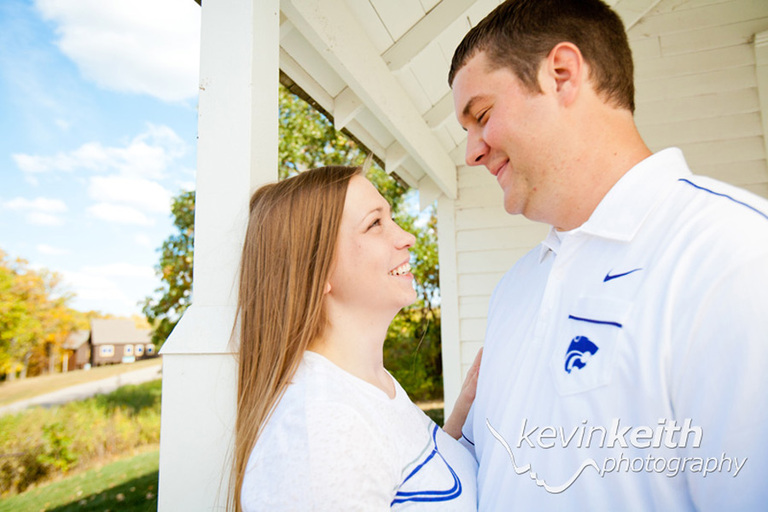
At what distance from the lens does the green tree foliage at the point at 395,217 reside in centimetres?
905

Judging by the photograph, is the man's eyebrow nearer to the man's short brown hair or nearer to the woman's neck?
the man's short brown hair

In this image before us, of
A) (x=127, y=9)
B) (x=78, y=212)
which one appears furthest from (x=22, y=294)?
(x=78, y=212)

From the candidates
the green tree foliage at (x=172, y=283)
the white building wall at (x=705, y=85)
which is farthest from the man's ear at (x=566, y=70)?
the green tree foliage at (x=172, y=283)

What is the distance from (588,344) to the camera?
961mm

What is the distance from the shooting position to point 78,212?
30.9m

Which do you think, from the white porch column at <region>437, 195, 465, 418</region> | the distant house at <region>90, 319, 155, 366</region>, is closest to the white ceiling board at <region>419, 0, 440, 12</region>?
the white porch column at <region>437, 195, 465, 418</region>

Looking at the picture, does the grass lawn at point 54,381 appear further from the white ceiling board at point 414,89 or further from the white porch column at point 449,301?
the white ceiling board at point 414,89

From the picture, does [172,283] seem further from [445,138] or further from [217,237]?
[217,237]

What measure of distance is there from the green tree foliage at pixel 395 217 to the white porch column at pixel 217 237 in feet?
24.1

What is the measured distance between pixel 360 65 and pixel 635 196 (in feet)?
4.72

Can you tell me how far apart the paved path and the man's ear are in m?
11.7

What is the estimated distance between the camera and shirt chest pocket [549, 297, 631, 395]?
910mm

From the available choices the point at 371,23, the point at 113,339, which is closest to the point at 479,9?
the point at 371,23

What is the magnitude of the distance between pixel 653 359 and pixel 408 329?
27.2 feet
